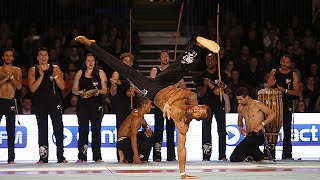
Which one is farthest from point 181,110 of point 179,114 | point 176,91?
point 176,91

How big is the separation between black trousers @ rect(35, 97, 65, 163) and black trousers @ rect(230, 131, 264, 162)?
2.74 m

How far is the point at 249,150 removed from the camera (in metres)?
12.9

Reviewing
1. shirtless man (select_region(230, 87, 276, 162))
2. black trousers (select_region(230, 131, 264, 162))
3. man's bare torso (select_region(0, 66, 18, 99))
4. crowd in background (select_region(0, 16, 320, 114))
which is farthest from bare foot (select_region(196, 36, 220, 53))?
crowd in background (select_region(0, 16, 320, 114))

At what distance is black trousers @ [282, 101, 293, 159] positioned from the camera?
13.4 meters

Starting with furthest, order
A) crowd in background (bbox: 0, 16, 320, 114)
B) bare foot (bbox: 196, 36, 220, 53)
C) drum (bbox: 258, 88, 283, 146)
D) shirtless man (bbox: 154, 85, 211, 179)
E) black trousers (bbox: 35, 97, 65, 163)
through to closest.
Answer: crowd in background (bbox: 0, 16, 320, 114), drum (bbox: 258, 88, 283, 146), black trousers (bbox: 35, 97, 65, 163), shirtless man (bbox: 154, 85, 211, 179), bare foot (bbox: 196, 36, 220, 53)

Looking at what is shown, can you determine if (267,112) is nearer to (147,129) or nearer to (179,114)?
(147,129)

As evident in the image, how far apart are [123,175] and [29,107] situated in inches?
179

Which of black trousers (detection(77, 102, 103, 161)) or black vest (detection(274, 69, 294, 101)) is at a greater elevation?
black vest (detection(274, 69, 294, 101))

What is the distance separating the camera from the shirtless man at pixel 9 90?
1264 centimetres

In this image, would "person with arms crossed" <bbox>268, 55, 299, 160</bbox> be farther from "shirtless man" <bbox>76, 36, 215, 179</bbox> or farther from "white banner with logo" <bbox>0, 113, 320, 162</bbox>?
"shirtless man" <bbox>76, 36, 215, 179</bbox>

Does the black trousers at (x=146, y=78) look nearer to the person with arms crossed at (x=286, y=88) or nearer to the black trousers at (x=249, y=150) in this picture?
the black trousers at (x=249, y=150)

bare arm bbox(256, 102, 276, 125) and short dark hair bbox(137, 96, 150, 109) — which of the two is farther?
bare arm bbox(256, 102, 276, 125)

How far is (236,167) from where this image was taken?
1199 cm

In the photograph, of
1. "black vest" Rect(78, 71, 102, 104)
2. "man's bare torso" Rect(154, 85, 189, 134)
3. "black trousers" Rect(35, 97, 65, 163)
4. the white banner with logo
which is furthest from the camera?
the white banner with logo
